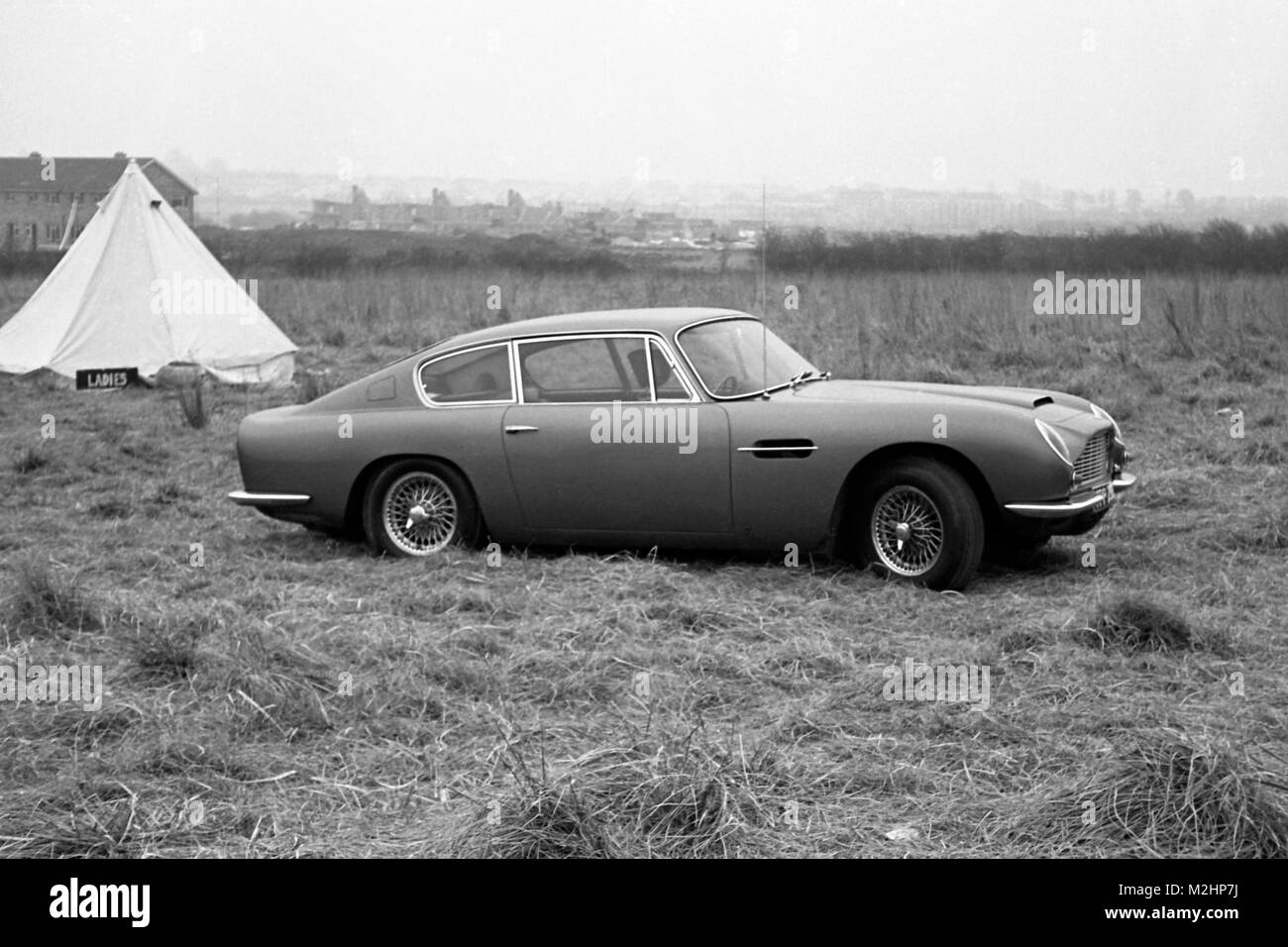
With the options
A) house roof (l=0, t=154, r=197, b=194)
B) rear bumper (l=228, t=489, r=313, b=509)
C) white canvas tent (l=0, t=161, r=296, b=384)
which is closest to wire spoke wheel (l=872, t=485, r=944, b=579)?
rear bumper (l=228, t=489, r=313, b=509)

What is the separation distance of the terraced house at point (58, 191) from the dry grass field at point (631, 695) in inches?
399

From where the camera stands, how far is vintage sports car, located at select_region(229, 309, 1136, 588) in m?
6.97

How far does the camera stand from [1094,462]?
725 centimetres

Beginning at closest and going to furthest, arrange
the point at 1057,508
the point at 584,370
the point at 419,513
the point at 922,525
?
the point at 1057,508 → the point at 922,525 → the point at 584,370 → the point at 419,513

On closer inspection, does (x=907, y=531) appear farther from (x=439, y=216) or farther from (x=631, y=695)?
(x=439, y=216)

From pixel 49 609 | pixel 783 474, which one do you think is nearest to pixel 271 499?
pixel 49 609

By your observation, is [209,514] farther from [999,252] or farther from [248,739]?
[999,252]

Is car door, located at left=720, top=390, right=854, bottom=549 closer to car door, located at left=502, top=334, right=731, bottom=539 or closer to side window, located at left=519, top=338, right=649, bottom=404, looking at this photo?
car door, located at left=502, top=334, right=731, bottom=539

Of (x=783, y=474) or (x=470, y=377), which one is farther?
(x=470, y=377)

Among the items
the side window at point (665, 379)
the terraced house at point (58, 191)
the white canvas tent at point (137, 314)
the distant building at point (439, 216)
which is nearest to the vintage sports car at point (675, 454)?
the side window at point (665, 379)

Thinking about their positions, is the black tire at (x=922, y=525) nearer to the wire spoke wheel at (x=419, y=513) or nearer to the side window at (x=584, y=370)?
the side window at (x=584, y=370)

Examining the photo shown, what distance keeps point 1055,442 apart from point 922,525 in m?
0.72

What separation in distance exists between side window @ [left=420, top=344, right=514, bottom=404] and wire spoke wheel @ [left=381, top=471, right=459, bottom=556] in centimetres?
45

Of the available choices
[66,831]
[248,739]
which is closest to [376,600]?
[248,739]
